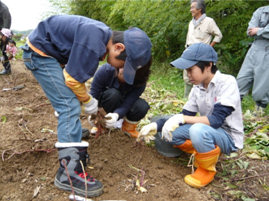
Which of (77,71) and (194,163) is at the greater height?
(77,71)

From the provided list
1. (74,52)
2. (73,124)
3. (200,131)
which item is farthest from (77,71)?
(200,131)

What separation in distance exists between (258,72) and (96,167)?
269cm

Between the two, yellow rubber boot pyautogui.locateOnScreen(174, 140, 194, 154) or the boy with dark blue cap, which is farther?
yellow rubber boot pyautogui.locateOnScreen(174, 140, 194, 154)

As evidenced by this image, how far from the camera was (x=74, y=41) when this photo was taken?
1.51 meters

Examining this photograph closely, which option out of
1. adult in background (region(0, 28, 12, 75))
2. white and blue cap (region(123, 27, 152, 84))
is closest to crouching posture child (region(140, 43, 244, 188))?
white and blue cap (region(123, 27, 152, 84))

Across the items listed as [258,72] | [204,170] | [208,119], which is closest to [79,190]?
[204,170]

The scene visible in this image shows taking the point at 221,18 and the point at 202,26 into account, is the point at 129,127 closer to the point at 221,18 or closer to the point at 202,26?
the point at 202,26

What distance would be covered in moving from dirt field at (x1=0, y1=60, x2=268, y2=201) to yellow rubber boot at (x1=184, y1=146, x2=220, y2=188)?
0.19ft

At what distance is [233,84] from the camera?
177cm

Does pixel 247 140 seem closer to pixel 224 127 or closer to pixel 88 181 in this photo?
pixel 224 127

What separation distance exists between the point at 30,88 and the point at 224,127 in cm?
356

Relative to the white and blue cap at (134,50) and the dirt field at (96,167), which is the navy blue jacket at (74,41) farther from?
the dirt field at (96,167)

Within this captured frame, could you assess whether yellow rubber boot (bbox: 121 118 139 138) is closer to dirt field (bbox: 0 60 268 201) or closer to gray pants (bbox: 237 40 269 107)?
dirt field (bbox: 0 60 268 201)

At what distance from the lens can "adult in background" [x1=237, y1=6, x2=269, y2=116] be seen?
3.24 m
